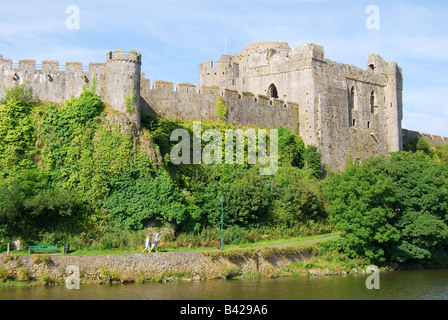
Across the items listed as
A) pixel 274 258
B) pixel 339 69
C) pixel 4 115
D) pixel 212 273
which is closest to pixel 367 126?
pixel 339 69

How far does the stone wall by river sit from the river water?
2.26ft

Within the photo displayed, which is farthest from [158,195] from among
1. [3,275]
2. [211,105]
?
[211,105]

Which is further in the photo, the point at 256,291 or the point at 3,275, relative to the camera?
the point at 256,291

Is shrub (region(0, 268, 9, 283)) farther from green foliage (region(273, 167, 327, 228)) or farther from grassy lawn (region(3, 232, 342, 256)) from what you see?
green foliage (region(273, 167, 327, 228))

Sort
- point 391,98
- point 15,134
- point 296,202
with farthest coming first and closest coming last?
point 391,98, point 296,202, point 15,134

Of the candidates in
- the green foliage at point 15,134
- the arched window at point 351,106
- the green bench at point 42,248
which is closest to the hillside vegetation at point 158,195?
the green foliage at point 15,134

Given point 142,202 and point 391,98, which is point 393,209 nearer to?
point 142,202

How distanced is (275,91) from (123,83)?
1568 cm

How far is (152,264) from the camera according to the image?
24719 mm

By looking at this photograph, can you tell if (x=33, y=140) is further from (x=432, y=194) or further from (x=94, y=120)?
(x=432, y=194)

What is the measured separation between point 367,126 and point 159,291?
28.0 m

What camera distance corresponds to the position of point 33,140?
28531 mm

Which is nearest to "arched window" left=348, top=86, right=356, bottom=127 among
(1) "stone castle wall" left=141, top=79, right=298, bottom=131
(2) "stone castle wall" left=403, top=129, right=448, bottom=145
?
(1) "stone castle wall" left=141, top=79, right=298, bottom=131

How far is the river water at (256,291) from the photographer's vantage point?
848 inches
